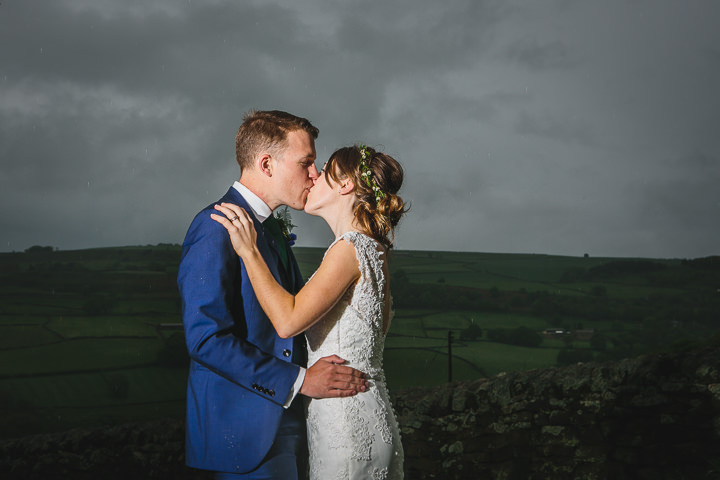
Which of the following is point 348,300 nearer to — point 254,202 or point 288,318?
point 288,318

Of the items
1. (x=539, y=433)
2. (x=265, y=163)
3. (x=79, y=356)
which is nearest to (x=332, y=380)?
(x=265, y=163)

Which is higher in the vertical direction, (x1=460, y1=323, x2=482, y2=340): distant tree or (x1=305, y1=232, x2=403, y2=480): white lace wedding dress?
(x1=305, y1=232, x2=403, y2=480): white lace wedding dress

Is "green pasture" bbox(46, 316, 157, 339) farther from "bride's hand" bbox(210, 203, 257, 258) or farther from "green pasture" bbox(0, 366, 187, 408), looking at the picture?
"bride's hand" bbox(210, 203, 257, 258)

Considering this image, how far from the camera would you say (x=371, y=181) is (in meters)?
3.03

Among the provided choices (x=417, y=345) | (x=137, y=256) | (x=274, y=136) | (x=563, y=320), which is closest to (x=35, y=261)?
(x=137, y=256)

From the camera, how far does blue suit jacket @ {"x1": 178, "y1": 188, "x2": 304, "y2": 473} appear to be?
2.48 meters

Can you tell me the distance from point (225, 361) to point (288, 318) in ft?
1.04

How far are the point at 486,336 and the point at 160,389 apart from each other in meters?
16.0

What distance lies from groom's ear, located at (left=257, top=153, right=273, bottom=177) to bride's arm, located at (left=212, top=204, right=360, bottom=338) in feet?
0.91

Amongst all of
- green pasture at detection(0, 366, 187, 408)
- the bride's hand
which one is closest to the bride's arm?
the bride's hand

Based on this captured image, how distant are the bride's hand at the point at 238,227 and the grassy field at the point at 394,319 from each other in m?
19.8

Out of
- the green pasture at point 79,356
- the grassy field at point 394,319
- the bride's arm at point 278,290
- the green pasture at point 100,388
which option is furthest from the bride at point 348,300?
the green pasture at point 79,356

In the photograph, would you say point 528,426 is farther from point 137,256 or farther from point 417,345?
point 137,256

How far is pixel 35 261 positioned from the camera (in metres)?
31.3
